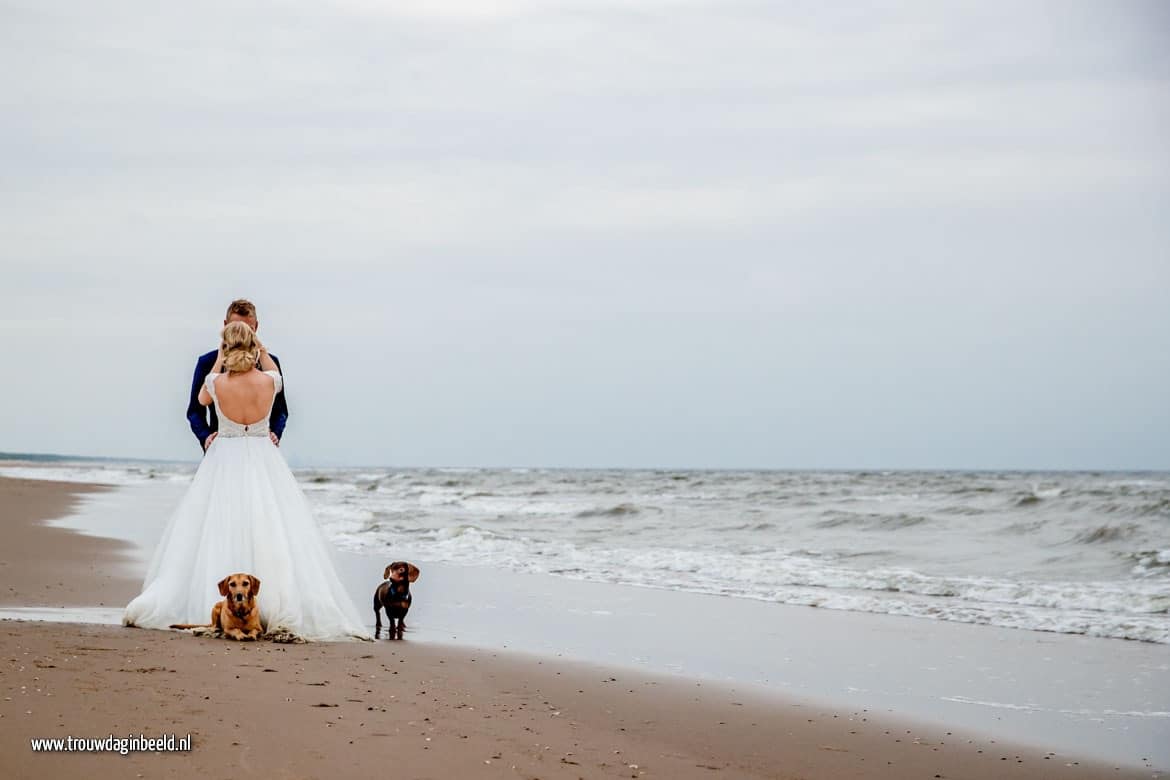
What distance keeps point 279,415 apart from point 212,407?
39 centimetres

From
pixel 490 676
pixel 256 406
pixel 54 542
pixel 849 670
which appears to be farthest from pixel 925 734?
pixel 54 542

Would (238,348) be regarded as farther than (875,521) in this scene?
No

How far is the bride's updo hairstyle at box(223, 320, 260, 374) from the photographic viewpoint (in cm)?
617

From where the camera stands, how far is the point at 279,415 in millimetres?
6484

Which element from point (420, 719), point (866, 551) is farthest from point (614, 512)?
point (420, 719)

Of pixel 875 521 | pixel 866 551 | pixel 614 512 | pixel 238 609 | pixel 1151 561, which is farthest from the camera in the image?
pixel 614 512

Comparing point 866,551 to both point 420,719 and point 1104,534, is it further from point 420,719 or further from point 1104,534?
point 420,719

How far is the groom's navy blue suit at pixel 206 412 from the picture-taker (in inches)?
249

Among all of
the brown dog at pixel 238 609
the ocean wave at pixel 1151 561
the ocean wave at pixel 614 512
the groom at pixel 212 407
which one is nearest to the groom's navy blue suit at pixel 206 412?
the groom at pixel 212 407

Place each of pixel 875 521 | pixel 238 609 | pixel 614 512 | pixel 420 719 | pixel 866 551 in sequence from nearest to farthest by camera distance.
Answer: pixel 420 719 → pixel 238 609 → pixel 866 551 → pixel 875 521 → pixel 614 512

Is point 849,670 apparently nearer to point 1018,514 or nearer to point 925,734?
point 925,734

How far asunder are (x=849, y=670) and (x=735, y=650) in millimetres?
822

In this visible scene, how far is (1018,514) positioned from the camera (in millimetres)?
19016

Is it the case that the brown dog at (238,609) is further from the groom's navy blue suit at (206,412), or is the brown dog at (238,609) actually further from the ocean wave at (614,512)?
the ocean wave at (614,512)
